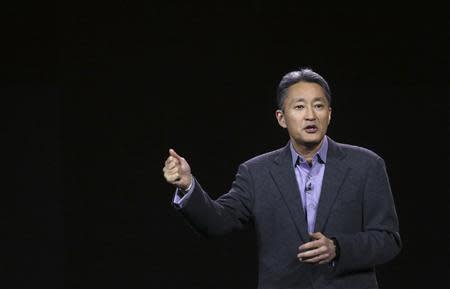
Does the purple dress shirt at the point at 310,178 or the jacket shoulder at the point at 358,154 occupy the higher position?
the jacket shoulder at the point at 358,154

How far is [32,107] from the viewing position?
337 cm

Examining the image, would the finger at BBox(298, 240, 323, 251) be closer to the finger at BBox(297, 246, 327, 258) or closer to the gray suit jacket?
the finger at BBox(297, 246, 327, 258)

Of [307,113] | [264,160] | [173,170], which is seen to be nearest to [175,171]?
[173,170]

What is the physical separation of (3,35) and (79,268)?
1.12 metres

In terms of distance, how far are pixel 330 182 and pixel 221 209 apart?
0.30 metres

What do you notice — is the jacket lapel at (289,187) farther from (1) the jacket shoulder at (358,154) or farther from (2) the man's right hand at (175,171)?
(2) the man's right hand at (175,171)

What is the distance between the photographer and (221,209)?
77.1 inches

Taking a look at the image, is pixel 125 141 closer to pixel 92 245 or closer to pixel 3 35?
pixel 92 245

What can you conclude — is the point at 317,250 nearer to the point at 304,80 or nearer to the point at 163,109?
the point at 304,80

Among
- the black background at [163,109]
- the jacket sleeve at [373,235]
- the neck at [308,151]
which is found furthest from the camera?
the black background at [163,109]

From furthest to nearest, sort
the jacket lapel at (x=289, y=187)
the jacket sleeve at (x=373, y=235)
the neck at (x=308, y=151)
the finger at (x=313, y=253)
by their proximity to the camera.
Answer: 1. the neck at (x=308, y=151)
2. the jacket lapel at (x=289, y=187)
3. the jacket sleeve at (x=373, y=235)
4. the finger at (x=313, y=253)

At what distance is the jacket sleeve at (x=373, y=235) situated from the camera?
181 cm

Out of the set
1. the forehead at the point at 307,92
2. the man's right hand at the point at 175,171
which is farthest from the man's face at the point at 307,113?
the man's right hand at the point at 175,171

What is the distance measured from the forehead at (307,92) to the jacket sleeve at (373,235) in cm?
24
